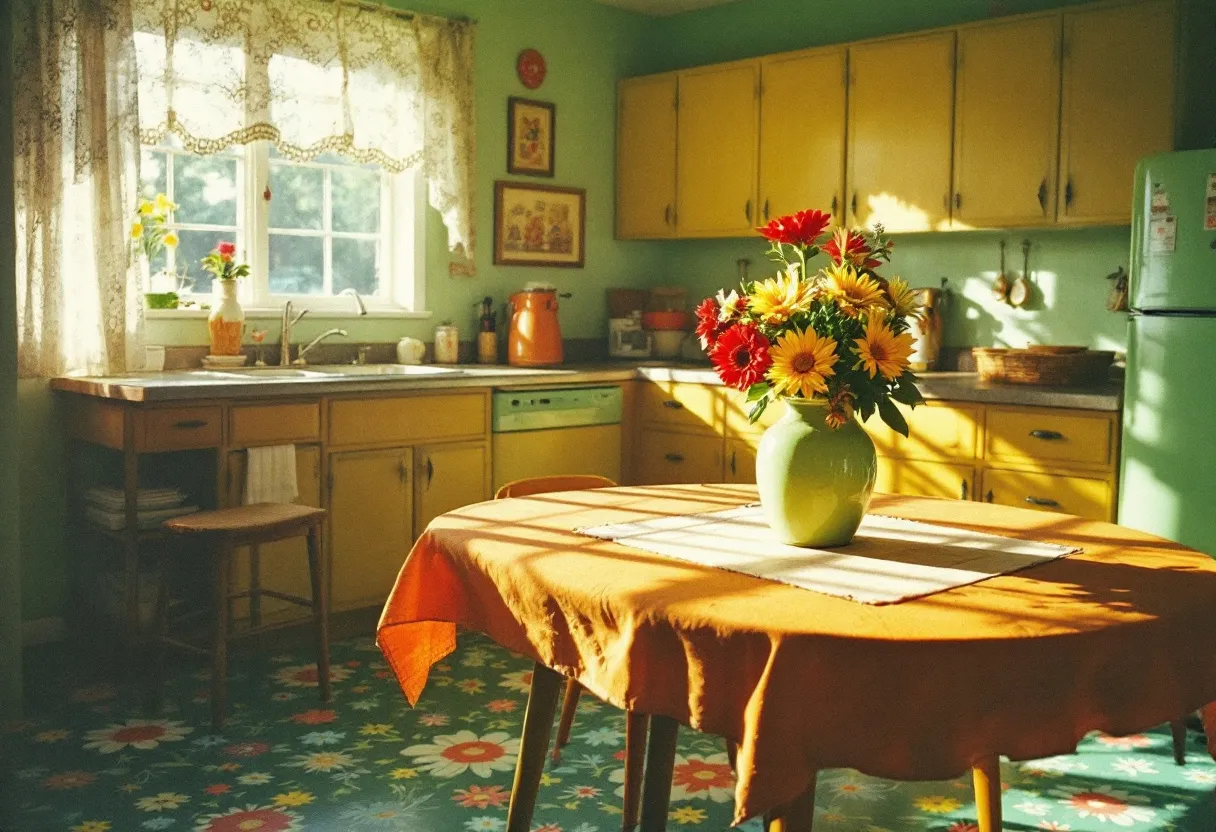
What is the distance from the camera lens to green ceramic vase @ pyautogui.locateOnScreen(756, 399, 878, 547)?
1936 millimetres

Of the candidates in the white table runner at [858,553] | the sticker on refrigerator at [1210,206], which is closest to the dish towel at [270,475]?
the white table runner at [858,553]

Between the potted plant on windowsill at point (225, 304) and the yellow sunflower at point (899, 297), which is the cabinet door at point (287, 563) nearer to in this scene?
the potted plant on windowsill at point (225, 304)

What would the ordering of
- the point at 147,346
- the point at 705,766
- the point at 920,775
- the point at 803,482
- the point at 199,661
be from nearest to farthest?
the point at 920,775 → the point at 803,482 → the point at 705,766 → the point at 199,661 → the point at 147,346

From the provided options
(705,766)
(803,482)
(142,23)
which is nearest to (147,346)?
(142,23)

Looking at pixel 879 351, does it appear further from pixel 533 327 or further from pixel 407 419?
pixel 533 327

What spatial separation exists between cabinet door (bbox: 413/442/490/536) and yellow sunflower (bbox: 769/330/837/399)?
8.33 ft

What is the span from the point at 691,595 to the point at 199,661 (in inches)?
101

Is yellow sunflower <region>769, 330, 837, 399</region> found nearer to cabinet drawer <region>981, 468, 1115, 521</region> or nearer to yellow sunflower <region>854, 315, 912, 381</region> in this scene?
yellow sunflower <region>854, 315, 912, 381</region>

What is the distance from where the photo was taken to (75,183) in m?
3.75

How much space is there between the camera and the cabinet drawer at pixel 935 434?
4039mm

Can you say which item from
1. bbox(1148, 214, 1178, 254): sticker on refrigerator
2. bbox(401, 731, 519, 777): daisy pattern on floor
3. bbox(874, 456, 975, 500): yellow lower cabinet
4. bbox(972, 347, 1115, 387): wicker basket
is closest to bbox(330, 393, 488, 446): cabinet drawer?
bbox(401, 731, 519, 777): daisy pattern on floor

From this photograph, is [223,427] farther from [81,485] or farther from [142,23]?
[142,23]

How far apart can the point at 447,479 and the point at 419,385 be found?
1.27 ft

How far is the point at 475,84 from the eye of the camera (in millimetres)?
5012
